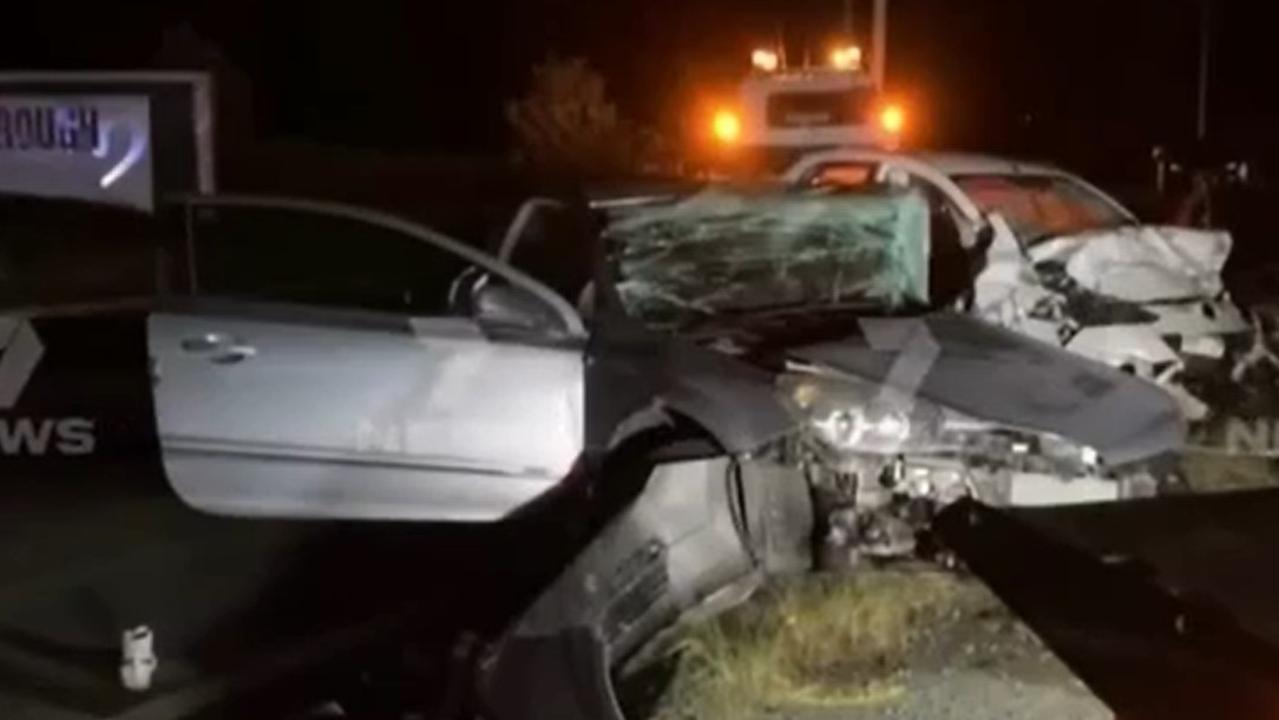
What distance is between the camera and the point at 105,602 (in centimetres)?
870

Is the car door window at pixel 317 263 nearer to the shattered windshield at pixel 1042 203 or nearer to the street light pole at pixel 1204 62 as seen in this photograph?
the shattered windshield at pixel 1042 203

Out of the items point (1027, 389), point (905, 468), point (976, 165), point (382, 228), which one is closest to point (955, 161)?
point (976, 165)

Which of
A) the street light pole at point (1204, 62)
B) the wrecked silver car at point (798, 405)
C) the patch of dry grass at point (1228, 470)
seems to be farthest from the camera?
the street light pole at point (1204, 62)

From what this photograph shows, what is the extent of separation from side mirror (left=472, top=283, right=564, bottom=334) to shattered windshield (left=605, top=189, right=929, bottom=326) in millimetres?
953

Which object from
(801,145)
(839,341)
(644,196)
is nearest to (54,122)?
(644,196)

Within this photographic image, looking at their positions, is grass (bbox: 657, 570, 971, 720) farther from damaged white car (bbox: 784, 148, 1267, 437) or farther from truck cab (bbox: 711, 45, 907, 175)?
truck cab (bbox: 711, 45, 907, 175)

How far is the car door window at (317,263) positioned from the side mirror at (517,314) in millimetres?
287

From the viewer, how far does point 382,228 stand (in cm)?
937

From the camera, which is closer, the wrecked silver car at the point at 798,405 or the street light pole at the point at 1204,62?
the wrecked silver car at the point at 798,405

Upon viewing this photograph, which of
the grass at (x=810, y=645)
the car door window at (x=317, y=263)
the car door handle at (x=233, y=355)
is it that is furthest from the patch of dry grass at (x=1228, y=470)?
the car door handle at (x=233, y=355)

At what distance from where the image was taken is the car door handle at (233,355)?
8.86 meters

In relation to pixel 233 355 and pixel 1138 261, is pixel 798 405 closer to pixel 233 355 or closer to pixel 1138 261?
pixel 233 355

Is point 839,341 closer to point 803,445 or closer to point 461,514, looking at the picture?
point 803,445

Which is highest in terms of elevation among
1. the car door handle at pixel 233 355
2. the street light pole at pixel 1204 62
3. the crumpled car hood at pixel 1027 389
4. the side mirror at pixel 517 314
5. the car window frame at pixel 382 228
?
the car window frame at pixel 382 228
